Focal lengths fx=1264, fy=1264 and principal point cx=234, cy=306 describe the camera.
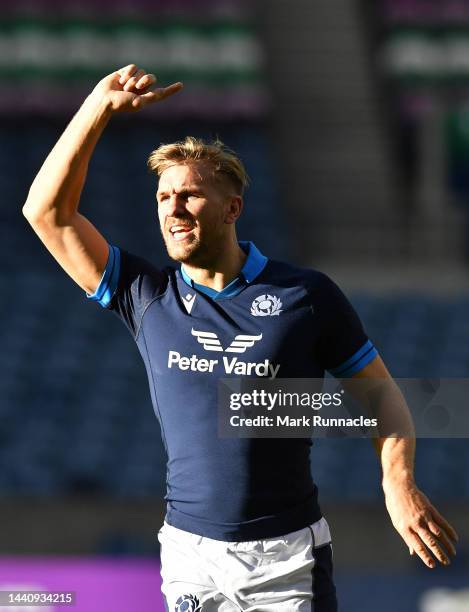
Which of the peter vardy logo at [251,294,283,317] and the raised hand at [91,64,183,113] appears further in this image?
the peter vardy logo at [251,294,283,317]

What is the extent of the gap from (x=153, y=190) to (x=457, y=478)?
628 centimetres

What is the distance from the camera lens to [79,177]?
3.87 m

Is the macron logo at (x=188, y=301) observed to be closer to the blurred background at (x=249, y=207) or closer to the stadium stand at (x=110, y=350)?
the blurred background at (x=249, y=207)

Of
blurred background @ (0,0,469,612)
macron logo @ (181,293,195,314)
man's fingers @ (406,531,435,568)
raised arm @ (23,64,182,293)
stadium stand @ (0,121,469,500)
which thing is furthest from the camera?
stadium stand @ (0,121,469,500)

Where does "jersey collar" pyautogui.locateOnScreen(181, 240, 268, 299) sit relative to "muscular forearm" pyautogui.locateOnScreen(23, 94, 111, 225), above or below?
below

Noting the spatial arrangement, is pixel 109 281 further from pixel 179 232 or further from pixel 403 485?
pixel 403 485

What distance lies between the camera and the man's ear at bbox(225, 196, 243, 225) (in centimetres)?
400

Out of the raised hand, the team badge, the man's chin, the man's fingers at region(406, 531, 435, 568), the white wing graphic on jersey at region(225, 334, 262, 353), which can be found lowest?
the team badge

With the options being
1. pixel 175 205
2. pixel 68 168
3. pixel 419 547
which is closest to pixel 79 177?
pixel 68 168

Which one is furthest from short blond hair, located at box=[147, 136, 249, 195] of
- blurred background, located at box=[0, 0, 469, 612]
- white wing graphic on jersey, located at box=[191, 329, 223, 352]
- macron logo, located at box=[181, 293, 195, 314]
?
blurred background, located at box=[0, 0, 469, 612]

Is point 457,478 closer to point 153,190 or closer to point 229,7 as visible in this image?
point 153,190

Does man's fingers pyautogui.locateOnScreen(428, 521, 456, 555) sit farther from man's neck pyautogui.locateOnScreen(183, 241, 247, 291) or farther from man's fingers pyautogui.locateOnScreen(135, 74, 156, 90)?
man's fingers pyautogui.locateOnScreen(135, 74, 156, 90)

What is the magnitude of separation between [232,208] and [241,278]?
0.74ft

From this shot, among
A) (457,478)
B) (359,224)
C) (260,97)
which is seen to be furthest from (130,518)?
(260,97)
